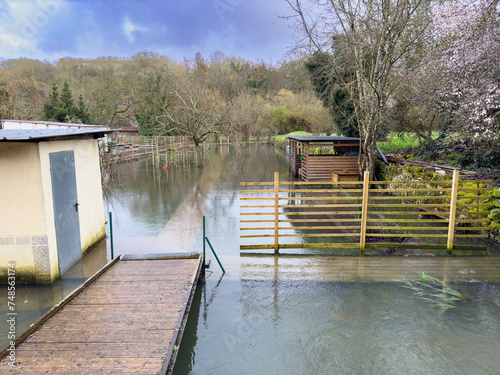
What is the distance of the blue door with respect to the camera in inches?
235

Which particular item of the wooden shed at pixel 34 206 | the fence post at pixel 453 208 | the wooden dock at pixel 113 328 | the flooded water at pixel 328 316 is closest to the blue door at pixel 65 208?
the wooden shed at pixel 34 206

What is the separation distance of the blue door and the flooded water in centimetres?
97

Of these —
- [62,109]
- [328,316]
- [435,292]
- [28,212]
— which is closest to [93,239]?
[28,212]

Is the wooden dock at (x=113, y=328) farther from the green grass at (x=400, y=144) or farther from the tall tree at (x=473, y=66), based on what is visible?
the green grass at (x=400, y=144)

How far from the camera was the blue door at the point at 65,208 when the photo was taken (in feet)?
19.6

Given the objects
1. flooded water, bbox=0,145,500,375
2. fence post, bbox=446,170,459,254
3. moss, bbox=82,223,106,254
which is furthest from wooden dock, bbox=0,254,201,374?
fence post, bbox=446,170,459,254

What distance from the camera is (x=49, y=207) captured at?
5750 millimetres

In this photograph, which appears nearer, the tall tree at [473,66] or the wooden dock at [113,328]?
the wooden dock at [113,328]

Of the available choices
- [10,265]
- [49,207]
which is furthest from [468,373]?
[10,265]

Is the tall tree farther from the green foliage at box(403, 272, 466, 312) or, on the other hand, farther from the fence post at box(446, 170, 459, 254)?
the green foliage at box(403, 272, 466, 312)

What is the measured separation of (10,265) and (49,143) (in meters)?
2.09

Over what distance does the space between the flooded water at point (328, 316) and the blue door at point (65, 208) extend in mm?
965

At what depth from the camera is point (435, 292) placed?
5.55 m

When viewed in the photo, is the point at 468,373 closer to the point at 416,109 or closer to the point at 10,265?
the point at 10,265
